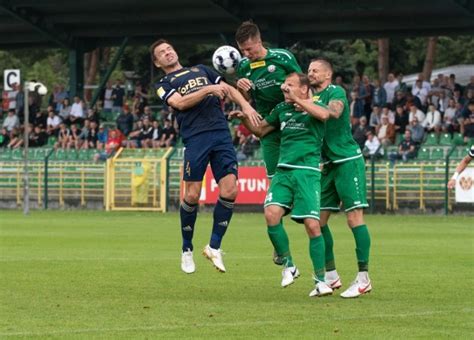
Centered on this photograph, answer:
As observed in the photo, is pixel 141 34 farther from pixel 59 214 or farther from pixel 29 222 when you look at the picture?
pixel 29 222

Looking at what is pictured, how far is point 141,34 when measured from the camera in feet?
149

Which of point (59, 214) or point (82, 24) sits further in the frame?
point (82, 24)

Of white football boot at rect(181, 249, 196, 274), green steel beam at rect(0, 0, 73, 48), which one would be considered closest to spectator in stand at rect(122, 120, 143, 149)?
green steel beam at rect(0, 0, 73, 48)

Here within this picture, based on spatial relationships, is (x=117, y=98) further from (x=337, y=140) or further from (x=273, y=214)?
(x=273, y=214)

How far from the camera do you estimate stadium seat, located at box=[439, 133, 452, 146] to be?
118ft

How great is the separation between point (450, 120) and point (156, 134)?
9730 mm

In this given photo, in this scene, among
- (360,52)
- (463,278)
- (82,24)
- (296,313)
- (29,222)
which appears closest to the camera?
(296,313)

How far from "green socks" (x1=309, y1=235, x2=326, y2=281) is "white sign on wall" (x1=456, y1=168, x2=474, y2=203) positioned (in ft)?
70.7

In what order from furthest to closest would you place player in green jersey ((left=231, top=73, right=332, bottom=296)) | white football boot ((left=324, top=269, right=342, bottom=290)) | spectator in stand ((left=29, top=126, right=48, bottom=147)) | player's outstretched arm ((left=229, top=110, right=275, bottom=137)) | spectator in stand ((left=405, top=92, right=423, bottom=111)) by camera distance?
spectator in stand ((left=29, top=126, right=48, bottom=147)), spectator in stand ((left=405, top=92, right=423, bottom=111)), white football boot ((left=324, top=269, right=342, bottom=290)), player's outstretched arm ((left=229, top=110, right=275, bottom=137)), player in green jersey ((left=231, top=73, right=332, bottom=296))

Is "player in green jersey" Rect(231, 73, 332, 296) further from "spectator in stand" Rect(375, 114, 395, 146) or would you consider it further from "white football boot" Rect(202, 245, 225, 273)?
"spectator in stand" Rect(375, 114, 395, 146)

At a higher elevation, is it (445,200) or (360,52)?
(360,52)

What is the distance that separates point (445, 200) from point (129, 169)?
1000 centimetres

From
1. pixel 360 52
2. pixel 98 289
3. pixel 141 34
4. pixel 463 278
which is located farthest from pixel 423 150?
pixel 360 52

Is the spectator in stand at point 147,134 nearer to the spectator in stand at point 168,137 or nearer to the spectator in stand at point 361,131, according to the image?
the spectator in stand at point 168,137
